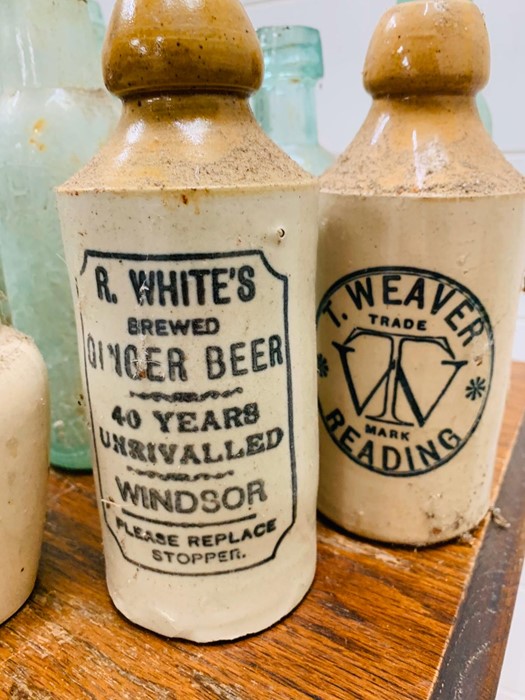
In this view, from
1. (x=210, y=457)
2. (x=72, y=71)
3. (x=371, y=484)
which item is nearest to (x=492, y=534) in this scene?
(x=371, y=484)

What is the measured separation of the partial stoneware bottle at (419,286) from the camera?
1.36 ft

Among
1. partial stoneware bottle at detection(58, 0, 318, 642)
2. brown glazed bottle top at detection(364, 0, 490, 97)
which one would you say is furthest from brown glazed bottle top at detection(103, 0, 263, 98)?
brown glazed bottle top at detection(364, 0, 490, 97)

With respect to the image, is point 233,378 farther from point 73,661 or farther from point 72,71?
point 72,71

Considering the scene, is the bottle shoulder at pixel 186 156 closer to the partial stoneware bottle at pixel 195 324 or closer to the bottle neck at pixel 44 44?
the partial stoneware bottle at pixel 195 324

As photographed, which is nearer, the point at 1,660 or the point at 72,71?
the point at 1,660

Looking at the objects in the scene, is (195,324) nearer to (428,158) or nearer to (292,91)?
(428,158)

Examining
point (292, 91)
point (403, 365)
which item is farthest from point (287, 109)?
point (403, 365)

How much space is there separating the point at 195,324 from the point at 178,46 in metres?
0.14

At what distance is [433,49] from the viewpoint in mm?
410

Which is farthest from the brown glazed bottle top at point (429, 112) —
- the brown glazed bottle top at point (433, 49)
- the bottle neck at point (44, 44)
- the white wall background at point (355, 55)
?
the white wall background at point (355, 55)

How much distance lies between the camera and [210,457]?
377mm

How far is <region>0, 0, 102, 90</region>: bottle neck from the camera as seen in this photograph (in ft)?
1.61

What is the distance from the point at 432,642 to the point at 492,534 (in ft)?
0.44

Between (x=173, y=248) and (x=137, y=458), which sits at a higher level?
(x=173, y=248)
